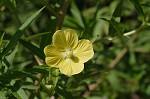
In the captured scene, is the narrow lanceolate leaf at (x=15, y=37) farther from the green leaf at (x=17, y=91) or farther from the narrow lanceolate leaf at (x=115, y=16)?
the narrow lanceolate leaf at (x=115, y=16)

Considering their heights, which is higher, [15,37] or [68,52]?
[15,37]

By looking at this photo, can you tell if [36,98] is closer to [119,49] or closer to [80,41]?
[80,41]

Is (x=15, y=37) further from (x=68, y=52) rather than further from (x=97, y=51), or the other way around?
(x=97, y=51)

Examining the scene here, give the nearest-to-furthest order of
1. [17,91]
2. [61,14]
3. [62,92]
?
[17,91] < [62,92] < [61,14]

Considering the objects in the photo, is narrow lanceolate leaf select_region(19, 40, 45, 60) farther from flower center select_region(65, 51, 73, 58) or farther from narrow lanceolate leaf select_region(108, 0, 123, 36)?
narrow lanceolate leaf select_region(108, 0, 123, 36)

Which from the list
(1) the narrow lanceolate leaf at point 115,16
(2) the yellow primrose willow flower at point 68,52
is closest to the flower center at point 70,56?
(2) the yellow primrose willow flower at point 68,52

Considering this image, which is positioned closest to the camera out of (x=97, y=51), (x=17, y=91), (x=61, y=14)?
(x=17, y=91)

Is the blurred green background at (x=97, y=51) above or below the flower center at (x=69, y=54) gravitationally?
below

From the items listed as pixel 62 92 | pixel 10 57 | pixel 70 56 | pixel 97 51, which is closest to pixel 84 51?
pixel 70 56
